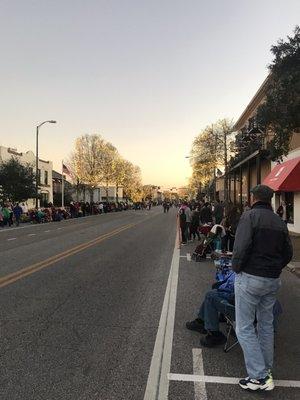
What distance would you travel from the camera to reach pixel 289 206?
2856cm

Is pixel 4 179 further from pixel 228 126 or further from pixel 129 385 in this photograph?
pixel 129 385

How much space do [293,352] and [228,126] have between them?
61.7 m

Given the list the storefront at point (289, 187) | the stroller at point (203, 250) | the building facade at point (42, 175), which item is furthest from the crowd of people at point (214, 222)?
the building facade at point (42, 175)

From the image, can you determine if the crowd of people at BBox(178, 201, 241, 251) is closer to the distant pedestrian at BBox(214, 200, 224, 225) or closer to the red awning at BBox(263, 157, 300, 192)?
the distant pedestrian at BBox(214, 200, 224, 225)

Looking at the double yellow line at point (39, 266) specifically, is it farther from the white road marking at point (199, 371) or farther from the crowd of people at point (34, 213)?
the crowd of people at point (34, 213)

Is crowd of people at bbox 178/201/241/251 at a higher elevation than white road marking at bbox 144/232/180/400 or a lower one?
higher

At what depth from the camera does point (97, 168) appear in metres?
90.6

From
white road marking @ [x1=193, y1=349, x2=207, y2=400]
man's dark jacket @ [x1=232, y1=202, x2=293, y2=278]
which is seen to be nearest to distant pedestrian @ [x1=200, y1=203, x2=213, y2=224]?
white road marking @ [x1=193, y1=349, x2=207, y2=400]

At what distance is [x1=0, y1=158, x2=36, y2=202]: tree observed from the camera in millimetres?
42812

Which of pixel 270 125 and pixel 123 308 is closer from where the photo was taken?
pixel 123 308

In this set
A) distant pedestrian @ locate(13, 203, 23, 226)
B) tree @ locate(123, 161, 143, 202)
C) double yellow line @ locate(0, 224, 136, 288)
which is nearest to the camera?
double yellow line @ locate(0, 224, 136, 288)

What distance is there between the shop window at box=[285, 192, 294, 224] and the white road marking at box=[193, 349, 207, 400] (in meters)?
23.0

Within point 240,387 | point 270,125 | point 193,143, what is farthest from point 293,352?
point 193,143

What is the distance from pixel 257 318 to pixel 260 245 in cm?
80
